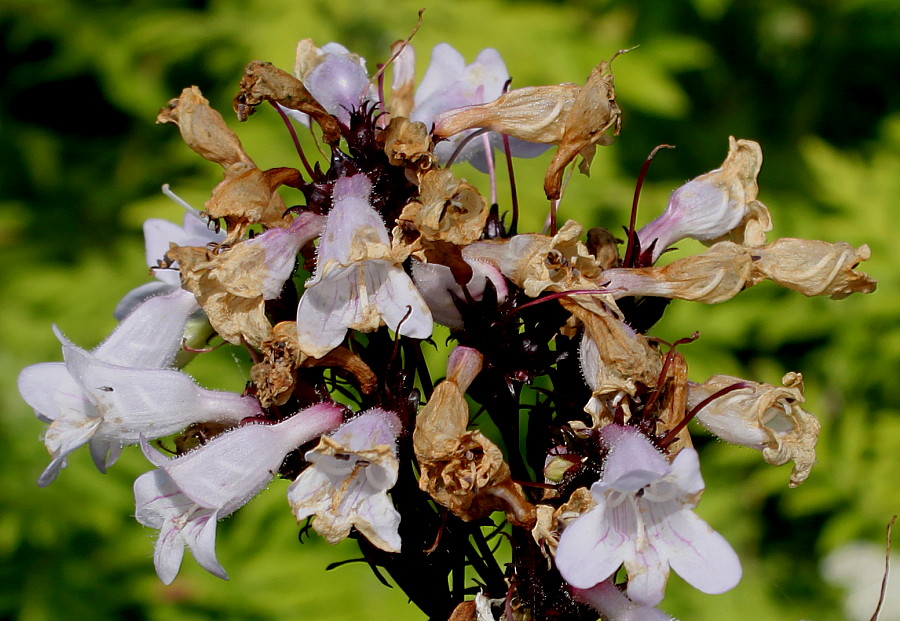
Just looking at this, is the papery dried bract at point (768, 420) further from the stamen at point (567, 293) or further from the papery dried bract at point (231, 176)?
the papery dried bract at point (231, 176)

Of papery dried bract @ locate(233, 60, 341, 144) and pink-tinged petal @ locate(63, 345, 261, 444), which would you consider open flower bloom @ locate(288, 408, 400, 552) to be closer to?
pink-tinged petal @ locate(63, 345, 261, 444)

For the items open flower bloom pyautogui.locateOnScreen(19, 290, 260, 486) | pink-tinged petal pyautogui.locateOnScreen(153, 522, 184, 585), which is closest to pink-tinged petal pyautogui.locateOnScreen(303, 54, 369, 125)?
→ open flower bloom pyautogui.locateOnScreen(19, 290, 260, 486)

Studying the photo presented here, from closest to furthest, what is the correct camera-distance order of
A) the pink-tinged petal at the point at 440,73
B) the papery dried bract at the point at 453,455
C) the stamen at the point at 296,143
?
1. the papery dried bract at the point at 453,455
2. the stamen at the point at 296,143
3. the pink-tinged petal at the point at 440,73

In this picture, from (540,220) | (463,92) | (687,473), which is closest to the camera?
(687,473)

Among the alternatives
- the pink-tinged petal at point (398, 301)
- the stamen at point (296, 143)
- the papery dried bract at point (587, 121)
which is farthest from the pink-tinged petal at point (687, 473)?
the stamen at point (296, 143)

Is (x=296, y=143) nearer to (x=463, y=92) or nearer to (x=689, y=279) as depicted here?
(x=463, y=92)

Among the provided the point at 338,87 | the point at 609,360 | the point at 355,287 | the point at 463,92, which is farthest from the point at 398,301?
the point at 463,92

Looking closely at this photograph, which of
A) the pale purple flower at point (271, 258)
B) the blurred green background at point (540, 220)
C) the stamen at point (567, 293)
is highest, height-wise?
the pale purple flower at point (271, 258)

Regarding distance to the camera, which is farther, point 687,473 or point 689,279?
point 689,279
